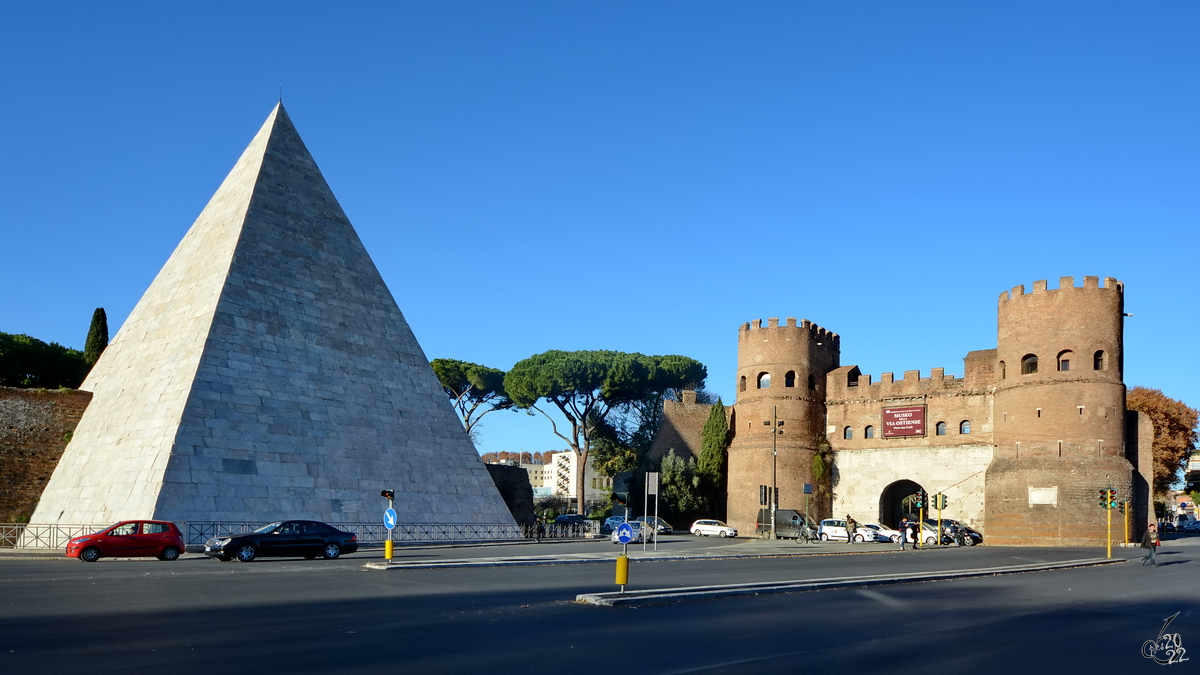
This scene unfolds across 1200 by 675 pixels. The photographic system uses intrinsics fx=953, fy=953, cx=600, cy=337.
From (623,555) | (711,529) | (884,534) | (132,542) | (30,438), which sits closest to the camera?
(623,555)

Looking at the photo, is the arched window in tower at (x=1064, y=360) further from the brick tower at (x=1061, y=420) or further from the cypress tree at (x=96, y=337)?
the cypress tree at (x=96, y=337)

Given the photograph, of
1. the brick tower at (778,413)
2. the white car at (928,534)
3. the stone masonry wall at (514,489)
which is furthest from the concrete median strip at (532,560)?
the brick tower at (778,413)

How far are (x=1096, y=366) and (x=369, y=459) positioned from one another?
97.3 feet

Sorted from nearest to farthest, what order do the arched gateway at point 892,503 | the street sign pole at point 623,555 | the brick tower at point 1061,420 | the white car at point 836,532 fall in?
the street sign pole at point 623,555
the brick tower at point 1061,420
the white car at point 836,532
the arched gateway at point 892,503

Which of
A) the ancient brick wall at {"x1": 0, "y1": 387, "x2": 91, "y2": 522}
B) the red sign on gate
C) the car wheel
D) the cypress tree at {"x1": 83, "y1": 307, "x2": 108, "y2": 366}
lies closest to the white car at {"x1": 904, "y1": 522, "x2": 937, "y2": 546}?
the red sign on gate

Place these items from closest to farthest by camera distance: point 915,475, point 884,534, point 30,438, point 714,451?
1. point 30,438
2. point 884,534
3. point 915,475
4. point 714,451

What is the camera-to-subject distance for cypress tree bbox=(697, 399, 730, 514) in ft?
162

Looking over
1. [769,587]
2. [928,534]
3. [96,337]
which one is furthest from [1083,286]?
[96,337]

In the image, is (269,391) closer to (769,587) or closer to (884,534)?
(769,587)

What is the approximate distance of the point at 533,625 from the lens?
31.8 ft

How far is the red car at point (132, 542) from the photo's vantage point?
64.9 ft

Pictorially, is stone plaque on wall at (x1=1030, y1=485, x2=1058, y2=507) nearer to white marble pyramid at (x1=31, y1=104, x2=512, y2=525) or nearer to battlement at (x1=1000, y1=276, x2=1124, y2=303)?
battlement at (x1=1000, y1=276, x2=1124, y2=303)

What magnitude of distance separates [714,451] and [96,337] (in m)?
29.2

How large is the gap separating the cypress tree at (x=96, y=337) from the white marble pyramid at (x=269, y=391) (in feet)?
34.0
